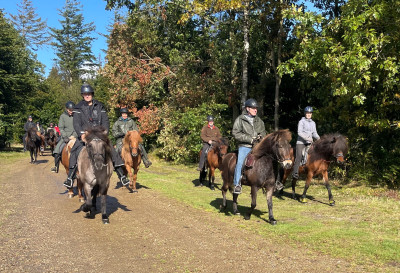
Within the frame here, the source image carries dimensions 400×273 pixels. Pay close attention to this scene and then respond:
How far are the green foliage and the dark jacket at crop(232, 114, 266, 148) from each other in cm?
1157

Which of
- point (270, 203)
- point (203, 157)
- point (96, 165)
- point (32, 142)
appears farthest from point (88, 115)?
point (32, 142)

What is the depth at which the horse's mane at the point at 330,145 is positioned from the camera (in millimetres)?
10320

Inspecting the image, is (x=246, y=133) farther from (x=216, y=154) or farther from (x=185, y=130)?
(x=185, y=130)

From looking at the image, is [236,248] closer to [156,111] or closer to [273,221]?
[273,221]

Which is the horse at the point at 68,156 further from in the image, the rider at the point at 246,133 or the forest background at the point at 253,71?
the forest background at the point at 253,71

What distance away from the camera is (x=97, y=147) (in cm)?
753

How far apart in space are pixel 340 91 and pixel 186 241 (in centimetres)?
693

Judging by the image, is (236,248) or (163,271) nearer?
(163,271)

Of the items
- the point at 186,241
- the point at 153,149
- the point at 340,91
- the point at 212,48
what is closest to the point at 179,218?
the point at 186,241

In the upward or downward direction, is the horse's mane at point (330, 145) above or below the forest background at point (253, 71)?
below

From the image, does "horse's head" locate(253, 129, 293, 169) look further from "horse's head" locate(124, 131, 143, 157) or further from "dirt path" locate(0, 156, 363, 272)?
"horse's head" locate(124, 131, 143, 157)

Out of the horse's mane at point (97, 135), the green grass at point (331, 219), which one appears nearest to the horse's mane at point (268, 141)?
the green grass at point (331, 219)

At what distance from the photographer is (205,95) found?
72.6 ft

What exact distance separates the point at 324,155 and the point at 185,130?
1294cm
